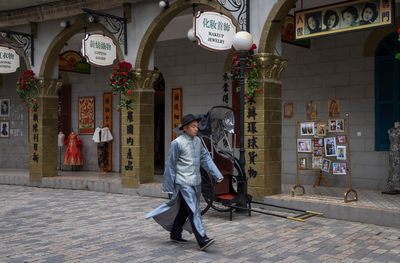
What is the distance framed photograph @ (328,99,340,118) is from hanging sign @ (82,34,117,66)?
17.1ft

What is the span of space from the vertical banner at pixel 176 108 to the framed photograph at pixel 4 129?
799cm

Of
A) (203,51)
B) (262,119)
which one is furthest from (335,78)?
(203,51)

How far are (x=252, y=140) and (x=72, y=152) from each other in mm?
8539

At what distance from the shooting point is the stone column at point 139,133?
12.1 meters

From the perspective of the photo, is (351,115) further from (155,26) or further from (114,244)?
(114,244)

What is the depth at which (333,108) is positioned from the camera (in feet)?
38.5

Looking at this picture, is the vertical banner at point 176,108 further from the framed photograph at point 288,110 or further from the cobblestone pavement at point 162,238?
the cobblestone pavement at point 162,238

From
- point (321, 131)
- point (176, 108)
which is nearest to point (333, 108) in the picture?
point (321, 131)

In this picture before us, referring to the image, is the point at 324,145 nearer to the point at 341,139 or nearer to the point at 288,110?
the point at 341,139

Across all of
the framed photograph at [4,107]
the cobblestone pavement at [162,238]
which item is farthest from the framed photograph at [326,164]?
the framed photograph at [4,107]

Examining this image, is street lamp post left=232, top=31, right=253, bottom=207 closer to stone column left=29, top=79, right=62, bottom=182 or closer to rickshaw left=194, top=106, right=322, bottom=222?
rickshaw left=194, top=106, right=322, bottom=222

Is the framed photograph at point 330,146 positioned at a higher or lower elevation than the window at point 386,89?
lower

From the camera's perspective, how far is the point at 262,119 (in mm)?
9734

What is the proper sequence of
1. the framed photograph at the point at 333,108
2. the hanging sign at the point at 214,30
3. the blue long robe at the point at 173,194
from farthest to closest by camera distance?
the framed photograph at the point at 333,108 → the hanging sign at the point at 214,30 → the blue long robe at the point at 173,194
